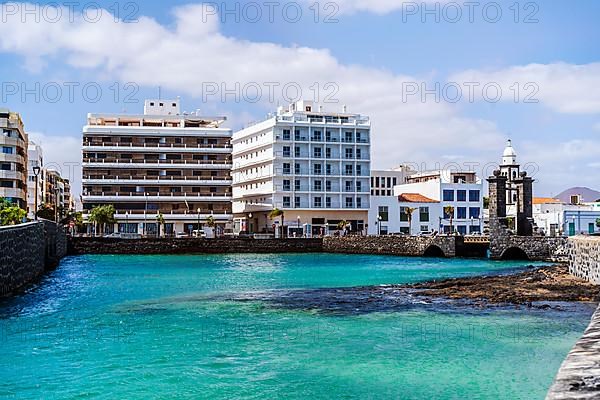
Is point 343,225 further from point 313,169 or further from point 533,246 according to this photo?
point 533,246

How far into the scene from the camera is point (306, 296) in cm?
3400

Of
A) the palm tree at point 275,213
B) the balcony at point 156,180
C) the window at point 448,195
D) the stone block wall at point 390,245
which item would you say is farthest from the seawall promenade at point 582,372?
the window at point 448,195

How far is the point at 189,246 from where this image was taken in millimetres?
89625

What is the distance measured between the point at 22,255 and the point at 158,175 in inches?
2856

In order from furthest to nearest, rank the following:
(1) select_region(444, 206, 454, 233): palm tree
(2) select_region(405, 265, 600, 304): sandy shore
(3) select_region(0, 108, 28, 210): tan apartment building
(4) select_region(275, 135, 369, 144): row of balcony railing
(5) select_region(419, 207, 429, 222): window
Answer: (5) select_region(419, 207, 429, 222): window → (1) select_region(444, 206, 454, 233): palm tree → (4) select_region(275, 135, 369, 144): row of balcony railing → (3) select_region(0, 108, 28, 210): tan apartment building → (2) select_region(405, 265, 600, 304): sandy shore

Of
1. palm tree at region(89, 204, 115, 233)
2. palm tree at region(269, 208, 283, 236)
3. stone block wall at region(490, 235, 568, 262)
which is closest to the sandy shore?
stone block wall at region(490, 235, 568, 262)

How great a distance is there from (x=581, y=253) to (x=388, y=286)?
11.5m

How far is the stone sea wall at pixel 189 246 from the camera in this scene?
87.8 metres

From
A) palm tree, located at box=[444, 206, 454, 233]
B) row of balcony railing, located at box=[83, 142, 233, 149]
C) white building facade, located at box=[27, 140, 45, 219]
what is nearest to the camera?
palm tree, located at box=[444, 206, 454, 233]

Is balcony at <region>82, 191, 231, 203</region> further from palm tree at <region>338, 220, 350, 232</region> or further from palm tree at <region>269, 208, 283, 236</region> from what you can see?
palm tree at <region>338, 220, 350, 232</region>

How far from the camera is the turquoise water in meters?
15.7

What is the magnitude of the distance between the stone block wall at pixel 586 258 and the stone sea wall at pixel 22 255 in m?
28.5

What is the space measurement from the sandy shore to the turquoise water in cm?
363

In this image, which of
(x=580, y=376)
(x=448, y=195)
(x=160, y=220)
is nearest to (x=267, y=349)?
(x=580, y=376)
